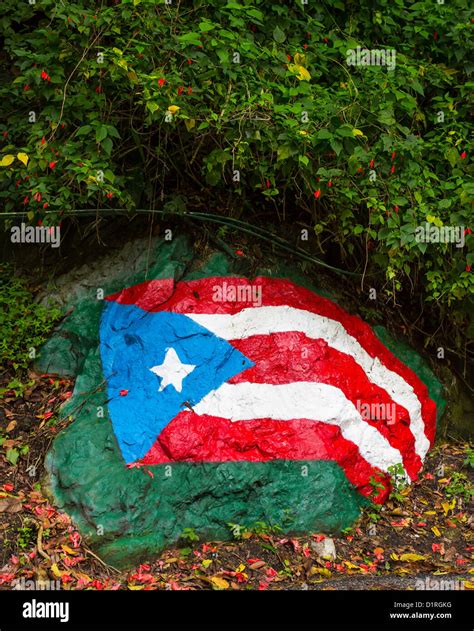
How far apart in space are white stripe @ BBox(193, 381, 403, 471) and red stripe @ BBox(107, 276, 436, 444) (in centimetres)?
63

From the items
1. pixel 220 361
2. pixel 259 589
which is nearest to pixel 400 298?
pixel 220 361

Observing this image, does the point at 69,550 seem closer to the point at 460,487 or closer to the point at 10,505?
the point at 10,505

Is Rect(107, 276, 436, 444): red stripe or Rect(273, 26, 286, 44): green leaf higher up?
→ Rect(273, 26, 286, 44): green leaf

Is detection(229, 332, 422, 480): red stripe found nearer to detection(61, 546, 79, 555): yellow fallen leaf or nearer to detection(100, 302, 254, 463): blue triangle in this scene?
detection(100, 302, 254, 463): blue triangle

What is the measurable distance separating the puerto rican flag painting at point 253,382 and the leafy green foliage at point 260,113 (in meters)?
0.69

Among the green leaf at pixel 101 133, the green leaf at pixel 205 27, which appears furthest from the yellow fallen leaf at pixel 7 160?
the green leaf at pixel 205 27

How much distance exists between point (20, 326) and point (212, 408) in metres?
1.69

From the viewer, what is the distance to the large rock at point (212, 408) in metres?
4.18

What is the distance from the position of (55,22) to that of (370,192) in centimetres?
267

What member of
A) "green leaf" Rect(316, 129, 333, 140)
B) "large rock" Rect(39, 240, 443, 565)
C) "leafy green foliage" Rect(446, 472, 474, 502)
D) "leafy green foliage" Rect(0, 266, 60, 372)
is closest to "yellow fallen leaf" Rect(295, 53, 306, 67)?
"green leaf" Rect(316, 129, 333, 140)

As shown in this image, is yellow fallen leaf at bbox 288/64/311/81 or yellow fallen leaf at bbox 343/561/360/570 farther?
yellow fallen leaf at bbox 288/64/311/81

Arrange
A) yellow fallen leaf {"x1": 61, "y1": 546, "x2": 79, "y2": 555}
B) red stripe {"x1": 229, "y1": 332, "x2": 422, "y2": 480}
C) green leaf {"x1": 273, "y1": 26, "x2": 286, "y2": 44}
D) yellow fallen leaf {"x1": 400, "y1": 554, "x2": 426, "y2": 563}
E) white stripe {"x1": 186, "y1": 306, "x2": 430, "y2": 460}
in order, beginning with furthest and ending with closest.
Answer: white stripe {"x1": 186, "y1": 306, "x2": 430, "y2": 460}
red stripe {"x1": 229, "y1": 332, "x2": 422, "y2": 480}
green leaf {"x1": 273, "y1": 26, "x2": 286, "y2": 44}
yellow fallen leaf {"x1": 400, "y1": 554, "x2": 426, "y2": 563}
yellow fallen leaf {"x1": 61, "y1": 546, "x2": 79, "y2": 555}

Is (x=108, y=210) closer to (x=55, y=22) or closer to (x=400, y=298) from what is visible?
(x=55, y=22)

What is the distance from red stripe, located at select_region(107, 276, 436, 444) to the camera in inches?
192
